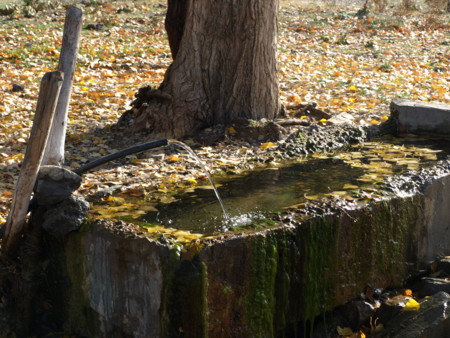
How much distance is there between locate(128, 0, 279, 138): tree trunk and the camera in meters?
6.68

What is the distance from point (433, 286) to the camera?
15.1 ft

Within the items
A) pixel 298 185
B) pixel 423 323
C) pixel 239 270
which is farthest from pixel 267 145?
pixel 239 270

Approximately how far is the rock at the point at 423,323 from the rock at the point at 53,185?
2143mm

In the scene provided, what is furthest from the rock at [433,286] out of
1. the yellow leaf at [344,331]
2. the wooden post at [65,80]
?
the wooden post at [65,80]

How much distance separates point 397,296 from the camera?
4.54 m

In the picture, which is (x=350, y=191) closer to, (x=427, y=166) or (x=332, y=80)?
(x=427, y=166)

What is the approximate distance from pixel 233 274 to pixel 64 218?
1.09 meters

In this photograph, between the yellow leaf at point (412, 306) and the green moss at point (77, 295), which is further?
the yellow leaf at point (412, 306)

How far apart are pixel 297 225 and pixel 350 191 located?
2.48 feet

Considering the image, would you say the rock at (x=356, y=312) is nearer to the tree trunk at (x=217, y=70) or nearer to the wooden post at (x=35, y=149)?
the wooden post at (x=35, y=149)

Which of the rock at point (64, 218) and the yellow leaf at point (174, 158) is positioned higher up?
the rock at point (64, 218)

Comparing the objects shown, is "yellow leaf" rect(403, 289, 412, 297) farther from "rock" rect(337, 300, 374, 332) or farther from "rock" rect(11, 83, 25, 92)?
"rock" rect(11, 83, 25, 92)

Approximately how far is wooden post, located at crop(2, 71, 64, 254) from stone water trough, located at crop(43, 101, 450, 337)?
31 centimetres

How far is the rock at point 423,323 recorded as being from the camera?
4094 millimetres
